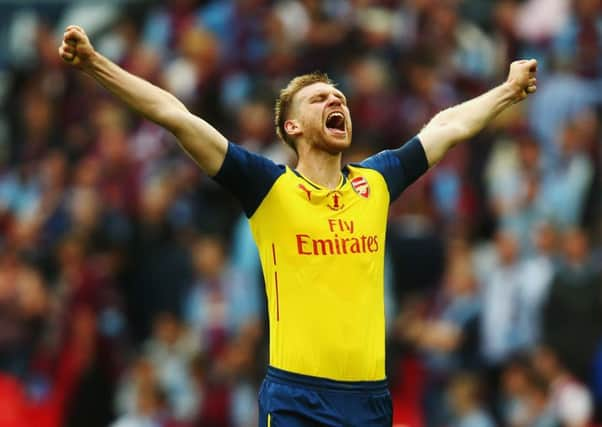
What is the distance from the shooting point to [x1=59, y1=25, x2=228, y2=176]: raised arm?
7.37m

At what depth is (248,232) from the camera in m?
15.0

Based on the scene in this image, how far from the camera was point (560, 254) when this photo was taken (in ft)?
44.3

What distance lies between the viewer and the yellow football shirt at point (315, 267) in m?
7.64

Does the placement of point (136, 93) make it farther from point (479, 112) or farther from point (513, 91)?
point (513, 91)

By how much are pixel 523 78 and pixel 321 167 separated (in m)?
1.26

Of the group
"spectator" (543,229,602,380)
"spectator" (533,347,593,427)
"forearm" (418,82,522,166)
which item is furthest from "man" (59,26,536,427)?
"spectator" (543,229,602,380)

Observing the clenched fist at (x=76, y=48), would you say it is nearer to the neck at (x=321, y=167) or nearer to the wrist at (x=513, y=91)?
the neck at (x=321, y=167)

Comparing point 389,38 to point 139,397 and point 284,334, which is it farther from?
point 284,334

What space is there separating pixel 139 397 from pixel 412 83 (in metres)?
4.54

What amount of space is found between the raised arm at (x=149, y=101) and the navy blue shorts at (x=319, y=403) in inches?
42.5

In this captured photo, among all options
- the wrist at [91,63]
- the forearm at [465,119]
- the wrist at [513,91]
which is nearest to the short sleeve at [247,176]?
the wrist at [91,63]

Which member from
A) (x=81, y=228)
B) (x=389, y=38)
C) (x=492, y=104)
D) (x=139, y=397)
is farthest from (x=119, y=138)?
(x=492, y=104)

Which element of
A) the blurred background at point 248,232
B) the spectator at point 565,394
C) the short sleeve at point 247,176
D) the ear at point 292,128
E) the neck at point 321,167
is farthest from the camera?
the blurred background at point 248,232

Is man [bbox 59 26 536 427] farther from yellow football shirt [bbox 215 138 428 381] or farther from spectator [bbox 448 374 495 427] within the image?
spectator [bbox 448 374 495 427]
